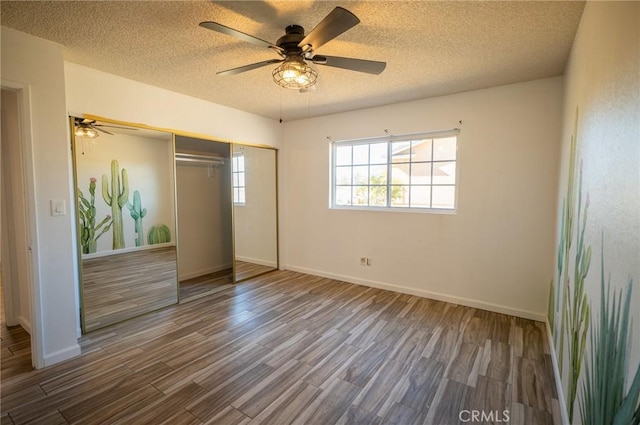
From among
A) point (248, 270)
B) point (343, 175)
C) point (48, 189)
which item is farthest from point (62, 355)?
point (343, 175)

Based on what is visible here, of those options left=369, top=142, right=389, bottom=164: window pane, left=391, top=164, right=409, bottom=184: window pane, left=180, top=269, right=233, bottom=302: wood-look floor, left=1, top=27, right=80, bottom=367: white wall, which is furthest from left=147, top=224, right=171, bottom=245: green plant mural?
left=391, top=164, right=409, bottom=184: window pane

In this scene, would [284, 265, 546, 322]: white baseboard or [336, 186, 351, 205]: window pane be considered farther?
[336, 186, 351, 205]: window pane

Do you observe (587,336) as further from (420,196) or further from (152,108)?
(152,108)

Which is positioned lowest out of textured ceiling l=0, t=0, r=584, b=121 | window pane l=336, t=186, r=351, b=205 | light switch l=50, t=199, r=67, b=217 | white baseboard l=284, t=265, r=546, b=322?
white baseboard l=284, t=265, r=546, b=322

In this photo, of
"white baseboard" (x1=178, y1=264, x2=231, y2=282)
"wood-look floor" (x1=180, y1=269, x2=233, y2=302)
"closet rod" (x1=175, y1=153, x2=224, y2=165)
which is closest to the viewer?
"wood-look floor" (x1=180, y1=269, x2=233, y2=302)

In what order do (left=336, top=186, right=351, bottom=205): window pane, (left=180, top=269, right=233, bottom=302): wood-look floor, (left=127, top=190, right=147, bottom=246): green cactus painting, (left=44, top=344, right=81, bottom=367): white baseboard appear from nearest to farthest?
1. (left=44, top=344, right=81, bottom=367): white baseboard
2. (left=127, top=190, right=147, bottom=246): green cactus painting
3. (left=180, top=269, right=233, bottom=302): wood-look floor
4. (left=336, top=186, right=351, bottom=205): window pane

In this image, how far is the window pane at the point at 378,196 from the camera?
4.11 m

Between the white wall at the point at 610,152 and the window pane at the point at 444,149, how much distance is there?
172 centimetres

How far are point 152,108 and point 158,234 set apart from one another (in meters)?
1.45

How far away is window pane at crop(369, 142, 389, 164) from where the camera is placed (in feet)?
13.4

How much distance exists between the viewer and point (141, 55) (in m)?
2.48

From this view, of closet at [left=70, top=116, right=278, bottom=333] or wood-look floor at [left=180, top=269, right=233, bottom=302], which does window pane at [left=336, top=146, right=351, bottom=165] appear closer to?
closet at [left=70, top=116, right=278, bottom=333]

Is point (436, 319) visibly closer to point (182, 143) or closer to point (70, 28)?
point (182, 143)

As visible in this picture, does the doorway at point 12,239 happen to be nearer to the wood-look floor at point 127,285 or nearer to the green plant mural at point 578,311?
the wood-look floor at point 127,285
